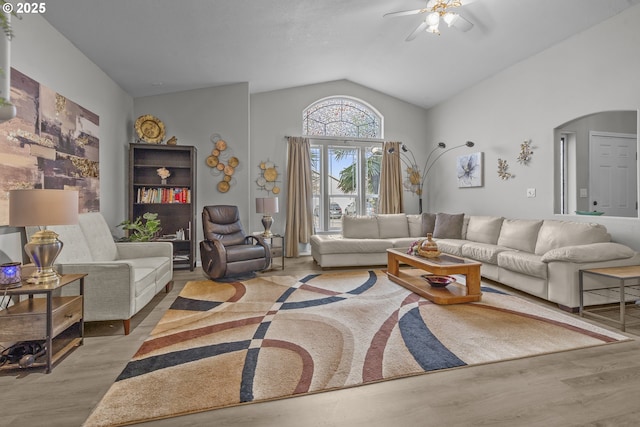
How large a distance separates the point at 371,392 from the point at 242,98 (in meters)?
5.04

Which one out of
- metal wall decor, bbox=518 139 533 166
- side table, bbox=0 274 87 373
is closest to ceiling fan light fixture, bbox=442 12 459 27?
metal wall decor, bbox=518 139 533 166

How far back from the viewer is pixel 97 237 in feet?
11.2

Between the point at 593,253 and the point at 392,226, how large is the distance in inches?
117

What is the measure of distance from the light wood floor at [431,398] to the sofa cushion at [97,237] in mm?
1388

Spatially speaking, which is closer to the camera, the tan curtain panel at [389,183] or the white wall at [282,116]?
the white wall at [282,116]

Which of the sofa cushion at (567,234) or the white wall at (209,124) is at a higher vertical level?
the white wall at (209,124)

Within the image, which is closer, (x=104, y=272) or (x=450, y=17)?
(x=104, y=272)

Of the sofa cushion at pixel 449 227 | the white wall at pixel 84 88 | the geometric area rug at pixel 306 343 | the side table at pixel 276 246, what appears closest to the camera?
the geometric area rug at pixel 306 343

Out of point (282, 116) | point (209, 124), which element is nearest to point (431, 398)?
point (209, 124)

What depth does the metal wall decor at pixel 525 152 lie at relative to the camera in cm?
471

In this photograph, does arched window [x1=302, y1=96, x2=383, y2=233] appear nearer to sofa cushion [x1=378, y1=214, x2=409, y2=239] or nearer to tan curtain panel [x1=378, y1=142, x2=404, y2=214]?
tan curtain panel [x1=378, y1=142, x2=404, y2=214]

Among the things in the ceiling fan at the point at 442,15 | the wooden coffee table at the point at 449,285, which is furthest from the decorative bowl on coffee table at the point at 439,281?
the ceiling fan at the point at 442,15

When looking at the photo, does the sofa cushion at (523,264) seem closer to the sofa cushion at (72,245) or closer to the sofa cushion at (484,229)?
the sofa cushion at (484,229)

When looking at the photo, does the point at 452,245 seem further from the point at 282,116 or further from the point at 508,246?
the point at 282,116
